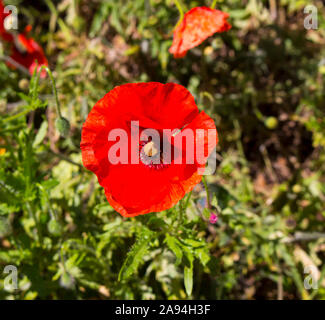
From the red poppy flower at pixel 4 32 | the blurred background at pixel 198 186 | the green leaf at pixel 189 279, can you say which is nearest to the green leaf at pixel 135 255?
the blurred background at pixel 198 186

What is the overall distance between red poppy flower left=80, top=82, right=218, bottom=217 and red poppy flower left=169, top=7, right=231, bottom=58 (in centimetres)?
56

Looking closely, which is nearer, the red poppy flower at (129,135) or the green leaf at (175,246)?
the red poppy flower at (129,135)

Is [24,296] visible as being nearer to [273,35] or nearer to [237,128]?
[237,128]

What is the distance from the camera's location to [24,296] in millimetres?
2184

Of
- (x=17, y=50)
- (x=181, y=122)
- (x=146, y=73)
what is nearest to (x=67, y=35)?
(x=17, y=50)

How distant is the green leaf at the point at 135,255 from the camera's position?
1.60 m

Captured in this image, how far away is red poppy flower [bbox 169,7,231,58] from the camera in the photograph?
2.00 meters

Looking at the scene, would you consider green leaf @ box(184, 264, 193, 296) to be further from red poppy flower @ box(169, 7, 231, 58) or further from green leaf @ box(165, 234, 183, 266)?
red poppy flower @ box(169, 7, 231, 58)

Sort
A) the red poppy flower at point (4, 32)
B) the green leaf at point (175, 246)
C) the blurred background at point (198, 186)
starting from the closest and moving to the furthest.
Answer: the green leaf at point (175, 246), the blurred background at point (198, 186), the red poppy flower at point (4, 32)

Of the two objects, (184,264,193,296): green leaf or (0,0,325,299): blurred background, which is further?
(0,0,325,299): blurred background

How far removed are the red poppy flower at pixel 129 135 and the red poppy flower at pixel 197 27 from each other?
1.85 ft

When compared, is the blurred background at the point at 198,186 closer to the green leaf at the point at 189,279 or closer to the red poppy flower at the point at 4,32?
the green leaf at the point at 189,279

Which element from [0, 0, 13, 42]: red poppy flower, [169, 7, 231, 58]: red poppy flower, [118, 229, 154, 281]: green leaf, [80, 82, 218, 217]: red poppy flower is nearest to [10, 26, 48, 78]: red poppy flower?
[0, 0, 13, 42]: red poppy flower
